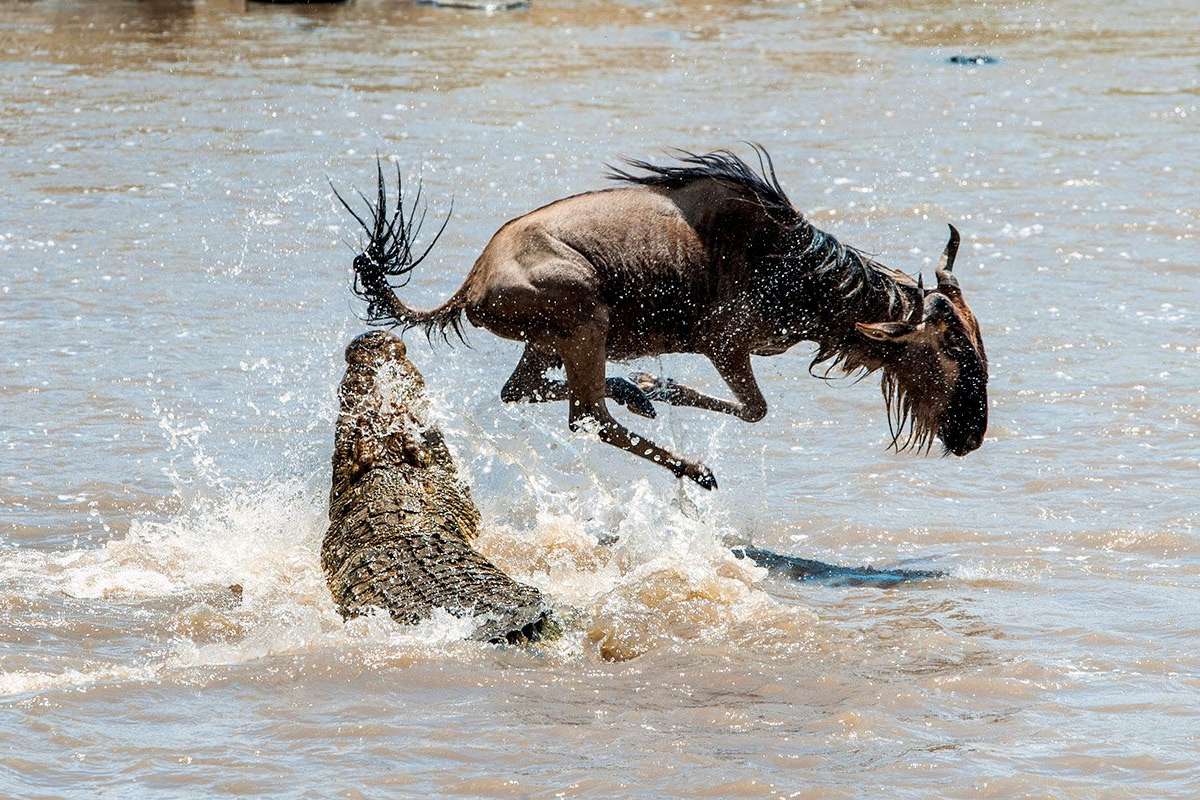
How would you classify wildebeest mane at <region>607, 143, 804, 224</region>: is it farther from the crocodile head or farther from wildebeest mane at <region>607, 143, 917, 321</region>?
the crocodile head

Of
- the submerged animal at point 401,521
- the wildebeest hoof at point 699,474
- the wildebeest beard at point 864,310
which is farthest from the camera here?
the wildebeest hoof at point 699,474

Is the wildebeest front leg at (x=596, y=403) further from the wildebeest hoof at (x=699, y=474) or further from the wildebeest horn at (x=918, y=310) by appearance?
the wildebeest horn at (x=918, y=310)

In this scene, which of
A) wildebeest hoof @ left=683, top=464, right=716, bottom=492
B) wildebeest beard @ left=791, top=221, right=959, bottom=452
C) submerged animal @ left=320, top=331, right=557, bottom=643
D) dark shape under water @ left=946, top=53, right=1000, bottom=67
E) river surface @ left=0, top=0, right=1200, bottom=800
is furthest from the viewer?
dark shape under water @ left=946, top=53, right=1000, bottom=67

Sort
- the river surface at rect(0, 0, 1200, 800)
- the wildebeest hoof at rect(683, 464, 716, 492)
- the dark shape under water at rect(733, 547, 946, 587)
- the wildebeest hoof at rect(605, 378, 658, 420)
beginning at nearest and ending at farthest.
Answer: the river surface at rect(0, 0, 1200, 800) < the dark shape under water at rect(733, 547, 946, 587) < the wildebeest hoof at rect(683, 464, 716, 492) < the wildebeest hoof at rect(605, 378, 658, 420)

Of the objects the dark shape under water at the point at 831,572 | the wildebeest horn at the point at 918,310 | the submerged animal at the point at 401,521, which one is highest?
the wildebeest horn at the point at 918,310

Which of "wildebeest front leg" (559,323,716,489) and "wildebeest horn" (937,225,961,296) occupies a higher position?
"wildebeest horn" (937,225,961,296)

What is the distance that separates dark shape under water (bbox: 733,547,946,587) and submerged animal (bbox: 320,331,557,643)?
120 cm

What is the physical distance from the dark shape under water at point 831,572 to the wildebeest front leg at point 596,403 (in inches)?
18.1

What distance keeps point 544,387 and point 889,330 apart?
1.58m

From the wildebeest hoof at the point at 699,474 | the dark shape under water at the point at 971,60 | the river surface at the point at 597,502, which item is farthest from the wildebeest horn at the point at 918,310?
the dark shape under water at the point at 971,60

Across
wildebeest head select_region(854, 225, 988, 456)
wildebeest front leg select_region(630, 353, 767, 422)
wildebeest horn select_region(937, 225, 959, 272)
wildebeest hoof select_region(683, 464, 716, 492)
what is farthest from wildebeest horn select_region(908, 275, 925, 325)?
wildebeest hoof select_region(683, 464, 716, 492)

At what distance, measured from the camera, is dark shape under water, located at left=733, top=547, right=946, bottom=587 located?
255 inches

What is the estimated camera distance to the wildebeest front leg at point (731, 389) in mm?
7180

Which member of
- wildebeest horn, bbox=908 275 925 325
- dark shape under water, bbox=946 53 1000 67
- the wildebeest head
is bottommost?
the wildebeest head
